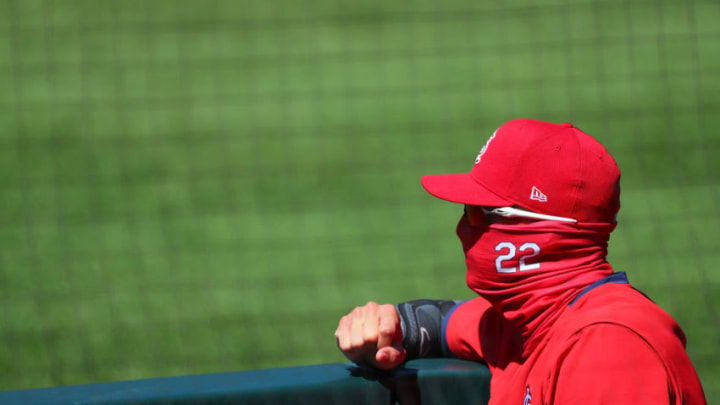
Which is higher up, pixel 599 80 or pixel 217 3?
pixel 217 3

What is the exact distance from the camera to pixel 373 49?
18.6 ft

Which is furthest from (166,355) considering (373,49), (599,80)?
(599,80)

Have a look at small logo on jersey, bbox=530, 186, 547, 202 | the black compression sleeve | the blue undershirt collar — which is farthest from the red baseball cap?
the black compression sleeve

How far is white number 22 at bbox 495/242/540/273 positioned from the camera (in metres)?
1.51

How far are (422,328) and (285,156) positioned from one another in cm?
344

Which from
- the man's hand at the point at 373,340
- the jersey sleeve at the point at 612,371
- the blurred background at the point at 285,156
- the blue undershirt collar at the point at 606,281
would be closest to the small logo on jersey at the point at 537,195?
the blue undershirt collar at the point at 606,281

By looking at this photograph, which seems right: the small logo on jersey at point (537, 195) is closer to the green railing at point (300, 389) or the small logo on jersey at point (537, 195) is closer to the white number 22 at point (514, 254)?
the white number 22 at point (514, 254)

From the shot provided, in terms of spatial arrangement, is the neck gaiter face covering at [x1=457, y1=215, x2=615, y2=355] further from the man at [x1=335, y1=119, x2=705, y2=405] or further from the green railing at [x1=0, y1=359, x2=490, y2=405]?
the green railing at [x1=0, y1=359, x2=490, y2=405]

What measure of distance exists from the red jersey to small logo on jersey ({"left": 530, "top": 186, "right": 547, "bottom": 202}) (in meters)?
0.20

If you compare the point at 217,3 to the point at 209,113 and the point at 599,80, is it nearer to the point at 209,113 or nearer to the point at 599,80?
the point at 209,113

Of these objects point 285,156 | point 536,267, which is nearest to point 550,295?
point 536,267

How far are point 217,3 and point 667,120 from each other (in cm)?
360

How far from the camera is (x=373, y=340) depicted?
1.64 metres

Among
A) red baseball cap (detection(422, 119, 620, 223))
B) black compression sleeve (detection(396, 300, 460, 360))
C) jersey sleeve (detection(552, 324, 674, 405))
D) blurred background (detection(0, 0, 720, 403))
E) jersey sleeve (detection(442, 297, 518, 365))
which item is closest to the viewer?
jersey sleeve (detection(552, 324, 674, 405))
